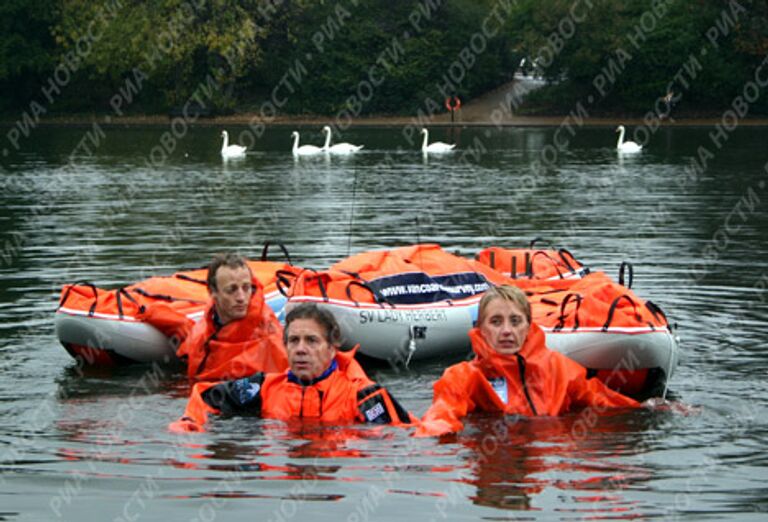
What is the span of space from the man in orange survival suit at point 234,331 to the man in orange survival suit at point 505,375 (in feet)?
6.34

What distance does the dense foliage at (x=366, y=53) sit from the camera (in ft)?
175

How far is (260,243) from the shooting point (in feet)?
61.1

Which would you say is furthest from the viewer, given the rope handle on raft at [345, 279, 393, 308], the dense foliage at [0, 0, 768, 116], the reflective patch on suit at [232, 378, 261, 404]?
the dense foliage at [0, 0, 768, 116]

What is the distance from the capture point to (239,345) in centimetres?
1002

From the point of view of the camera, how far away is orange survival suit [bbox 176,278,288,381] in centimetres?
995

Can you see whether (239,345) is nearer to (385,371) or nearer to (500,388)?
(385,371)

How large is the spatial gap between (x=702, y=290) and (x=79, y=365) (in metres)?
7.03

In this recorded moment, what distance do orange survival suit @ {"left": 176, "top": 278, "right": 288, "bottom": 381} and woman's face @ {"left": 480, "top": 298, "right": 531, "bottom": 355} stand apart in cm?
222

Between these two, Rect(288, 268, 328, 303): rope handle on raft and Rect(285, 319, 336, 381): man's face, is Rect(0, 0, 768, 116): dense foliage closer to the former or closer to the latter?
Rect(288, 268, 328, 303): rope handle on raft

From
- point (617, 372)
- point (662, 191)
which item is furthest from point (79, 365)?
point (662, 191)

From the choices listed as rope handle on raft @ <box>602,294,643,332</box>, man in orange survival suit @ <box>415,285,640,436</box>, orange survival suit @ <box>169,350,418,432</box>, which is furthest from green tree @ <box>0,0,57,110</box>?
man in orange survival suit @ <box>415,285,640,436</box>

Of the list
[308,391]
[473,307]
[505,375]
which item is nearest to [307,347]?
[308,391]

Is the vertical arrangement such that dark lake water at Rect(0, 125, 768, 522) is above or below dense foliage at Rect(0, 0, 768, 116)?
below

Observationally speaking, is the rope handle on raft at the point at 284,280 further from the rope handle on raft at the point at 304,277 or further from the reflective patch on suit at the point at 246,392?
the reflective patch on suit at the point at 246,392
